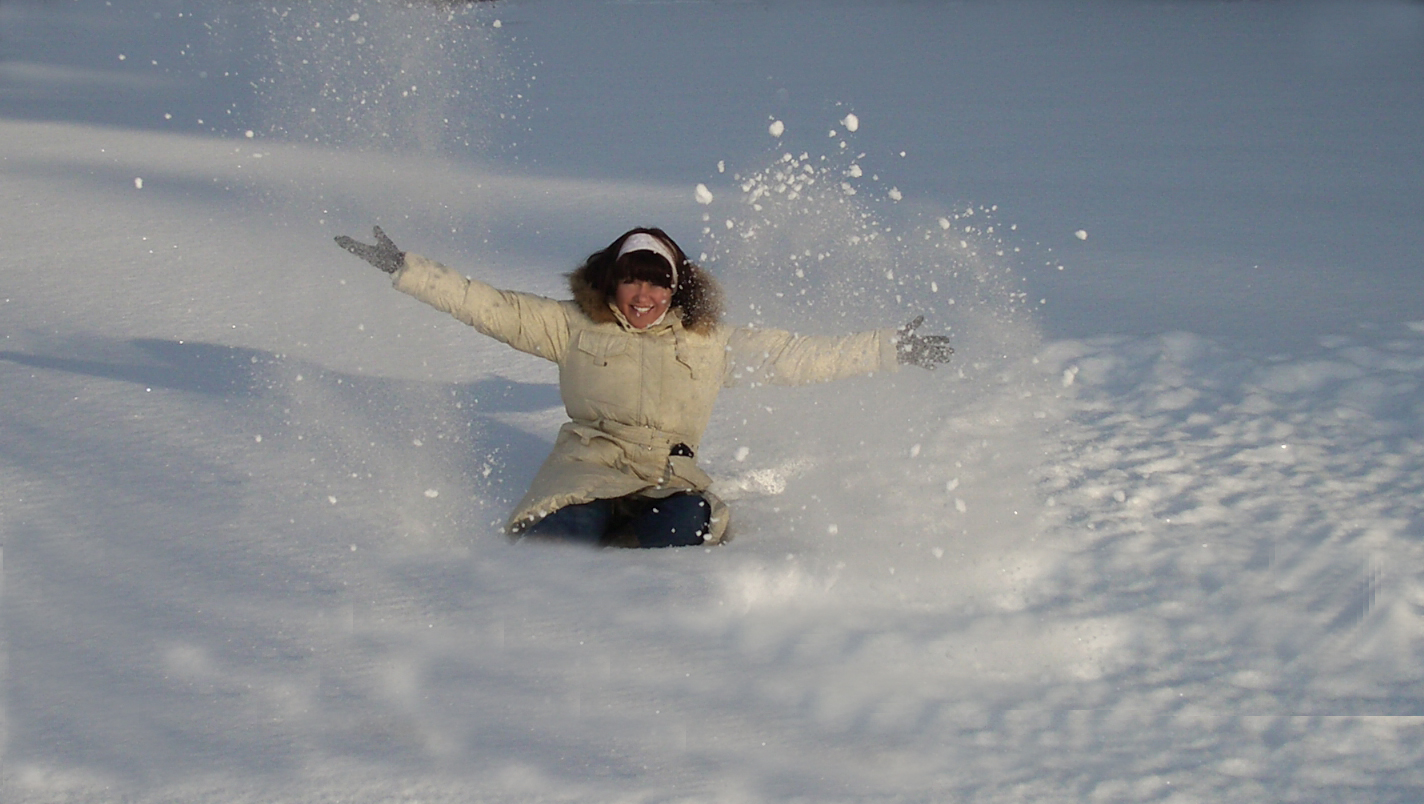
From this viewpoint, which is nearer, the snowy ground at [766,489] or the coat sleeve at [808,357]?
the snowy ground at [766,489]

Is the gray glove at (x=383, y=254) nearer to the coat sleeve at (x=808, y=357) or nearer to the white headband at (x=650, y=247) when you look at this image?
the white headband at (x=650, y=247)

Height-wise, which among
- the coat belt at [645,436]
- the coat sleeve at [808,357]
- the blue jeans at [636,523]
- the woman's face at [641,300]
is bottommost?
the blue jeans at [636,523]

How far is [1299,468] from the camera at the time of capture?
3645 millimetres

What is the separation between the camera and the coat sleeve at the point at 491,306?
336 centimetres

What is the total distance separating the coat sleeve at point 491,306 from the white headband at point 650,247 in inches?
9.7

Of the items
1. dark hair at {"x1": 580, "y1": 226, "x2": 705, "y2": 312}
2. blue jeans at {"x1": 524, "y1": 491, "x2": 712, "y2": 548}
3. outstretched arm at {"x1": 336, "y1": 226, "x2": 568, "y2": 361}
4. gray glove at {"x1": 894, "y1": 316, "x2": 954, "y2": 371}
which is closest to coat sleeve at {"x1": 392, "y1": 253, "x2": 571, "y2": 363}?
outstretched arm at {"x1": 336, "y1": 226, "x2": 568, "y2": 361}

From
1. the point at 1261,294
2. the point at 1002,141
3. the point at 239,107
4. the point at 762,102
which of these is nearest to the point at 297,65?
the point at 239,107

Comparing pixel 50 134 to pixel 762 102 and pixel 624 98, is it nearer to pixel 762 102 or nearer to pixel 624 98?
pixel 624 98

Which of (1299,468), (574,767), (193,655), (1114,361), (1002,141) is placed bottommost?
(574,767)

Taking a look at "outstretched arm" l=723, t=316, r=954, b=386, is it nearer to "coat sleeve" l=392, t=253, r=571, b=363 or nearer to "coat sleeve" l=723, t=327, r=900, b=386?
"coat sleeve" l=723, t=327, r=900, b=386

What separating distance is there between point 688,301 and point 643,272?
17 cm

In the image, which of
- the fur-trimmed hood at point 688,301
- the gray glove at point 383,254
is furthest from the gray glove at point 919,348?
the gray glove at point 383,254

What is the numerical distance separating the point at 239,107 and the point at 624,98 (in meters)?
2.94

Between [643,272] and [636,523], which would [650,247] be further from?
[636,523]
